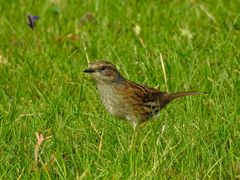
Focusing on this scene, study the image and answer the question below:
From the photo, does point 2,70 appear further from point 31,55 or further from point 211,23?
point 211,23

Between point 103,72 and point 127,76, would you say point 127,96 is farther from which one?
point 127,76

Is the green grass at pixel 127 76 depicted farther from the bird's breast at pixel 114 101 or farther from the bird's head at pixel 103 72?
the bird's head at pixel 103 72

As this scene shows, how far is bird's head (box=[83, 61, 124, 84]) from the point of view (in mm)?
7656

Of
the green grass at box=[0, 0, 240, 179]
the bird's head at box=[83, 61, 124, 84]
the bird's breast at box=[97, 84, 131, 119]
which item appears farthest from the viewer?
the bird's head at box=[83, 61, 124, 84]

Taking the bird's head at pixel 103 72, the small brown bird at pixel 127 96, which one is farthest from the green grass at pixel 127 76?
the bird's head at pixel 103 72

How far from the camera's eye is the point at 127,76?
8.97m

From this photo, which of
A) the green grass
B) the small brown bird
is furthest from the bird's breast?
the green grass

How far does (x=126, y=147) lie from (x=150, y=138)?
32cm

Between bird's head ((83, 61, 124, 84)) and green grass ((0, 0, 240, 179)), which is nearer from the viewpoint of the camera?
green grass ((0, 0, 240, 179))

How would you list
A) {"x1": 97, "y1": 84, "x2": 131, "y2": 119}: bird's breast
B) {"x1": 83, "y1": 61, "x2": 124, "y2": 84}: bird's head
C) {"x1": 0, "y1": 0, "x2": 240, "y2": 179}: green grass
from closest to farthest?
{"x1": 0, "y1": 0, "x2": 240, "y2": 179}: green grass, {"x1": 97, "y1": 84, "x2": 131, "y2": 119}: bird's breast, {"x1": 83, "y1": 61, "x2": 124, "y2": 84}: bird's head

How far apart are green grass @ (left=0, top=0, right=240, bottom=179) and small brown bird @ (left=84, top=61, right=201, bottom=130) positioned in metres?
0.13

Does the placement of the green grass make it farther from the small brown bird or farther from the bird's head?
the bird's head

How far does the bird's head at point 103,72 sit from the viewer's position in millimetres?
7656

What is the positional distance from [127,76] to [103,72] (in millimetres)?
1253
